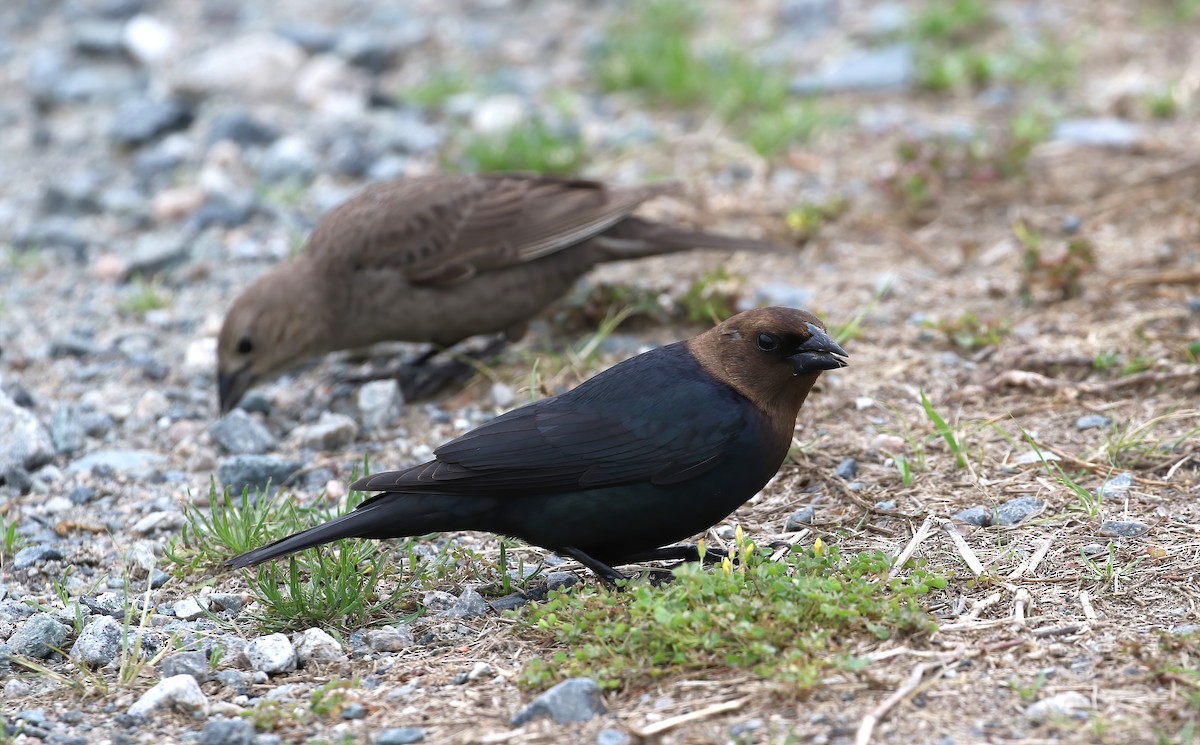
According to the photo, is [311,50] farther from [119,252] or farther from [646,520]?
[646,520]

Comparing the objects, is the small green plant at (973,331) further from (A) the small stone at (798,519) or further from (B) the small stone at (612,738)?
(B) the small stone at (612,738)

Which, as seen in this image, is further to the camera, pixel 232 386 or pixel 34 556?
pixel 232 386

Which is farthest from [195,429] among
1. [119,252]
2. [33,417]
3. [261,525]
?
[119,252]

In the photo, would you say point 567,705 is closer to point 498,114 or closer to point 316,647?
point 316,647

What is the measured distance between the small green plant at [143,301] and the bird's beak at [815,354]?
3910 mm

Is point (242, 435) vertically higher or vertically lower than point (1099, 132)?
lower

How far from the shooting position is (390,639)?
3.91 meters

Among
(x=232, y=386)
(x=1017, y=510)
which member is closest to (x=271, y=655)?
(x=1017, y=510)

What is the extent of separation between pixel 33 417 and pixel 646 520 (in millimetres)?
2750

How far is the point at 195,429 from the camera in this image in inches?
230

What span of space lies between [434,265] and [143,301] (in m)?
1.62

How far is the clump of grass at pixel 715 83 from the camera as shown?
8.17m

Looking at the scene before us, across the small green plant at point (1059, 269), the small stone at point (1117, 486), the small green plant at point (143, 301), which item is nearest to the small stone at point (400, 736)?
the small stone at point (1117, 486)

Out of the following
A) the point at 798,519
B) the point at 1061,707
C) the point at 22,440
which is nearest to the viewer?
the point at 1061,707
